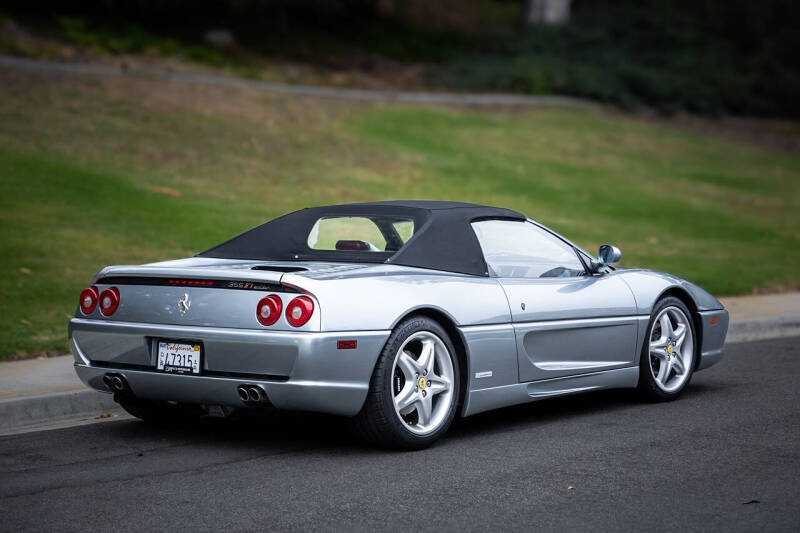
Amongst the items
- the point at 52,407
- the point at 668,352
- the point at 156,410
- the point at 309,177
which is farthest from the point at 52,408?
the point at 309,177

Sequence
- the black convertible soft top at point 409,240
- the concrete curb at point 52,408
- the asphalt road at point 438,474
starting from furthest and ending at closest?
the concrete curb at point 52,408 < the black convertible soft top at point 409,240 < the asphalt road at point 438,474

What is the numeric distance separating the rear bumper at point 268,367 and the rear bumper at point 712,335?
3.02 m

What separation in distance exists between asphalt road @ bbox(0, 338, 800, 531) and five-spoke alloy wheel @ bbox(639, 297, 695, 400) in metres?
0.20

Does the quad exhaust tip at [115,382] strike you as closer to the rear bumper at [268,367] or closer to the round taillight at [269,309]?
the rear bumper at [268,367]

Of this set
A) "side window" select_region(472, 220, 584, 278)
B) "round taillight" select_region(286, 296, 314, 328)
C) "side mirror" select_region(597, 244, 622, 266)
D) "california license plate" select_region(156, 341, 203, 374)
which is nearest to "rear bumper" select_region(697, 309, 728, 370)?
"side mirror" select_region(597, 244, 622, 266)

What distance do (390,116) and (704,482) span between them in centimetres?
1997

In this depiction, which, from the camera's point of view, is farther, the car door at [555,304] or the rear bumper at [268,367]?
the car door at [555,304]

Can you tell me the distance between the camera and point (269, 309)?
17.8 feet

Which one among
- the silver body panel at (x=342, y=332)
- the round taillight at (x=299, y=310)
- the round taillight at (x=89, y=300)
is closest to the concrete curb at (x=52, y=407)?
the silver body panel at (x=342, y=332)

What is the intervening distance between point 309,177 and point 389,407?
44.0 feet

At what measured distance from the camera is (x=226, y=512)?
4.59 meters

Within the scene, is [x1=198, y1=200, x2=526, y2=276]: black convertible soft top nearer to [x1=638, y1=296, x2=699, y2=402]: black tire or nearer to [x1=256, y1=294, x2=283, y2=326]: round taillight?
[x1=256, y1=294, x2=283, y2=326]: round taillight

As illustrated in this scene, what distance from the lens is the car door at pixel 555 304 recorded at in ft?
20.9

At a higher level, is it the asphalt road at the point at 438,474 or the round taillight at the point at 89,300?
the round taillight at the point at 89,300
